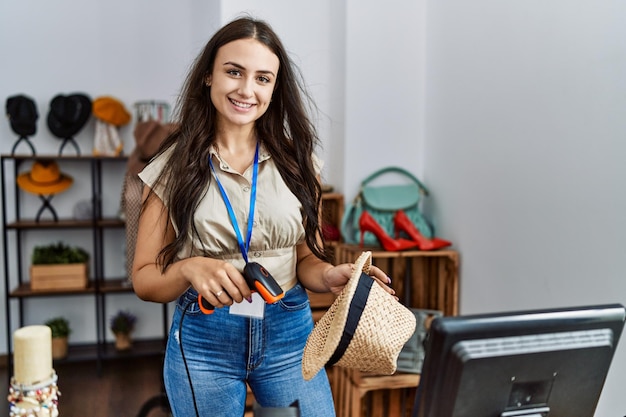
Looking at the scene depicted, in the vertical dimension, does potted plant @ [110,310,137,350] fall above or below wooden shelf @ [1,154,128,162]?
below

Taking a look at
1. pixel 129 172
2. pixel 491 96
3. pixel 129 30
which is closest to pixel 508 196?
pixel 491 96

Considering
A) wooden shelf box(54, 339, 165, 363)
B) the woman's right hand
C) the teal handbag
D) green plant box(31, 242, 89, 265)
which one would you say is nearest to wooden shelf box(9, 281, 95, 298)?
green plant box(31, 242, 89, 265)

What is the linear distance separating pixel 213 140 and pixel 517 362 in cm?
92

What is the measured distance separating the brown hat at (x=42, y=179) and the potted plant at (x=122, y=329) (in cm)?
94

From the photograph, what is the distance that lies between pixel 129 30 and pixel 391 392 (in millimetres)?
2991

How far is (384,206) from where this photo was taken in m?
2.95

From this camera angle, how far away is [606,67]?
70.4 inches

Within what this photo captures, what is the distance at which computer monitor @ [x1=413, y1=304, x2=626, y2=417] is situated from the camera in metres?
0.80

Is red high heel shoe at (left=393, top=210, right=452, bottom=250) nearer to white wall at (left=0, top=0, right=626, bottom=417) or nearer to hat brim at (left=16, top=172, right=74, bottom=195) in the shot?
white wall at (left=0, top=0, right=626, bottom=417)

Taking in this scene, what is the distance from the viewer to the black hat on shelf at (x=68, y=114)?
378 cm

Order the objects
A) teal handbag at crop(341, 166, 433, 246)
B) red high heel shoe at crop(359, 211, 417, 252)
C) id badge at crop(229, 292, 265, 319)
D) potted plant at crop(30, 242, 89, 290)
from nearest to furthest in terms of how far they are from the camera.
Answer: id badge at crop(229, 292, 265, 319), red high heel shoe at crop(359, 211, 417, 252), teal handbag at crop(341, 166, 433, 246), potted plant at crop(30, 242, 89, 290)

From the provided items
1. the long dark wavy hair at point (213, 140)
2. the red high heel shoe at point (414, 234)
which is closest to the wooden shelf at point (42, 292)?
the red high heel shoe at point (414, 234)

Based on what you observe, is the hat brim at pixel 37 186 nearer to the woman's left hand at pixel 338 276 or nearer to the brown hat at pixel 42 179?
the brown hat at pixel 42 179

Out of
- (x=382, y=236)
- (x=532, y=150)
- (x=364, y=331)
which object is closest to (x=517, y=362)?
(x=364, y=331)
